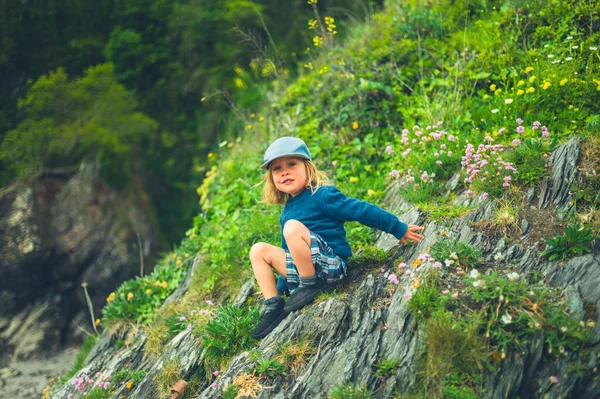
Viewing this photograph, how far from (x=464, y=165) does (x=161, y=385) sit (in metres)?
3.15

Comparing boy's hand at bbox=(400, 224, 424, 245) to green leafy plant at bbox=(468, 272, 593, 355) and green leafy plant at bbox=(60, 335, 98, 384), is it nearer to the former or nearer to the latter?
green leafy plant at bbox=(468, 272, 593, 355)

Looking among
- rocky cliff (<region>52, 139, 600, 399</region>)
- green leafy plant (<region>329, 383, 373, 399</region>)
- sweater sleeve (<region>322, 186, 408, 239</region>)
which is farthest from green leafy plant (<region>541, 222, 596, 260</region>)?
green leafy plant (<region>329, 383, 373, 399</region>)

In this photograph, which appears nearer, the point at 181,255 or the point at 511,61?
the point at 511,61

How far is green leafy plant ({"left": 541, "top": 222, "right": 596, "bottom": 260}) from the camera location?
3.43 metres

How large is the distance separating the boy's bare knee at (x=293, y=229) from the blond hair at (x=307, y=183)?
345 millimetres

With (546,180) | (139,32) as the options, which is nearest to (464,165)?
(546,180)

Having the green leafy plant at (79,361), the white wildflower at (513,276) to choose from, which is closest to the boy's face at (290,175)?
the white wildflower at (513,276)

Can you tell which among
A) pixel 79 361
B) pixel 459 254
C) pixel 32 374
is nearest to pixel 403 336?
pixel 459 254

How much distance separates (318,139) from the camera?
6492 mm

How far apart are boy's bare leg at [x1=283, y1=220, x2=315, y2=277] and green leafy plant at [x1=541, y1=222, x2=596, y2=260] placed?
162 cm

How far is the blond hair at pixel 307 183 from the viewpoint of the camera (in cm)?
388

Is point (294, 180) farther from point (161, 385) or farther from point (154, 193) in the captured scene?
point (154, 193)

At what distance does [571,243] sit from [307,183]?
1886 mm

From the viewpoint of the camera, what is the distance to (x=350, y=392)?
122 inches
